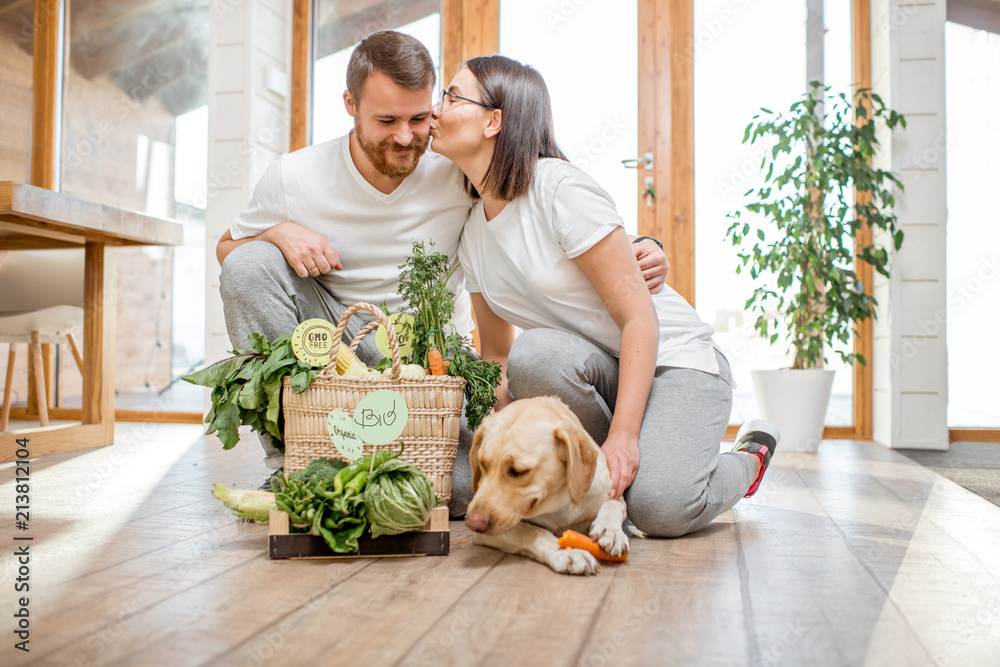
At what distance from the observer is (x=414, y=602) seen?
1.15 metres

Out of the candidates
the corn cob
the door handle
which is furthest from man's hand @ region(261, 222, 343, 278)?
the door handle

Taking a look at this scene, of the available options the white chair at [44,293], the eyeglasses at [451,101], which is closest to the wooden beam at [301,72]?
the white chair at [44,293]

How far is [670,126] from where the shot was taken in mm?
3861

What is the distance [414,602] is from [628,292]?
2.87 ft

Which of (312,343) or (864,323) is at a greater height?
(864,323)

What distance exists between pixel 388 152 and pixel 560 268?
2.03 feet

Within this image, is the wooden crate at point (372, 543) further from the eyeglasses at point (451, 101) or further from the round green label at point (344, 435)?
the eyeglasses at point (451, 101)

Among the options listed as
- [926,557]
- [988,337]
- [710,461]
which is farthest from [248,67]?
[988,337]

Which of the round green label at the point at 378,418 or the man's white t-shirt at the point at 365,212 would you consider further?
the man's white t-shirt at the point at 365,212

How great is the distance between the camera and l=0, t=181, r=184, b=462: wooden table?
2.74m

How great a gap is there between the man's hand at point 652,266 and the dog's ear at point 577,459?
659 mm

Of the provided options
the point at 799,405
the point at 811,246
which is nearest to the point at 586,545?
the point at 799,405

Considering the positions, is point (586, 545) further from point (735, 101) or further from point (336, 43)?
point (336, 43)

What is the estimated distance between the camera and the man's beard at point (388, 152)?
202 centimetres
